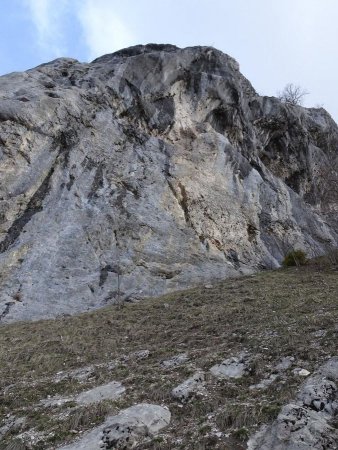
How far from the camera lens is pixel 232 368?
1130 centimetres

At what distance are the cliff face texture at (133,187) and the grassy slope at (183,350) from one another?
407 centimetres

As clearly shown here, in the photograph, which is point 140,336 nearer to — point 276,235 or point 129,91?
point 276,235

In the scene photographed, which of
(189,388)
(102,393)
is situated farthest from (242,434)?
(102,393)

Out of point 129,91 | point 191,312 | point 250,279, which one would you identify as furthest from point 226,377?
point 129,91

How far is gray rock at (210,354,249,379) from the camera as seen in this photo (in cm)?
1100

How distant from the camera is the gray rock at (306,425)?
7.53 metres

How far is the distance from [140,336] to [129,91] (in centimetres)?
2652

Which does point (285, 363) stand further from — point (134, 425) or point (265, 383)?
point (134, 425)

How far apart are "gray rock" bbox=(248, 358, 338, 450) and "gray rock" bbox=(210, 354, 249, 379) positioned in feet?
6.55

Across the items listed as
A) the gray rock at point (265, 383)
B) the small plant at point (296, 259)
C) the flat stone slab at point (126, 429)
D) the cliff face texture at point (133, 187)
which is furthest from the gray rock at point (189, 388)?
the small plant at point (296, 259)

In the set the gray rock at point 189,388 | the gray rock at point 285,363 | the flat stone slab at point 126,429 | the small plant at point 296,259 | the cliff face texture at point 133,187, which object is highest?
the cliff face texture at point 133,187

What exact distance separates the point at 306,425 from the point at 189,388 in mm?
3190

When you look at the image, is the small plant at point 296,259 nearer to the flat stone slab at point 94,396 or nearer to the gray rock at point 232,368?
the gray rock at point 232,368

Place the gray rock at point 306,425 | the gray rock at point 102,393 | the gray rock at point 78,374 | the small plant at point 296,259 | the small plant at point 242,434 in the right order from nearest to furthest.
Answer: the gray rock at point 306,425 < the small plant at point 242,434 < the gray rock at point 102,393 < the gray rock at point 78,374 < the small plant at point 296,259
